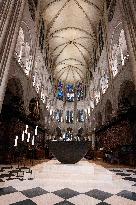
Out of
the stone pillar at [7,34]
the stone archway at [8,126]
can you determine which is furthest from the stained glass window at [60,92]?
the stone pillar at [7,34]

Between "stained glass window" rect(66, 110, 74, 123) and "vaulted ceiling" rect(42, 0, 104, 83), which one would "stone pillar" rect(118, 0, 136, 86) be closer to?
"vaulted ceiling" rect(42, 0, 104, 83)

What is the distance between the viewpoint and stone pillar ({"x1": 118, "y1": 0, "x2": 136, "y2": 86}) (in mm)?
7844

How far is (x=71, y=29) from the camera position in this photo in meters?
21.2

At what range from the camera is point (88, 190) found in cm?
320

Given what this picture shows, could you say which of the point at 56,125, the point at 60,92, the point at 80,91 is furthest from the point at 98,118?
the point at 60,92

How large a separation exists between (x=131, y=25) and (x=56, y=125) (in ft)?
72.0

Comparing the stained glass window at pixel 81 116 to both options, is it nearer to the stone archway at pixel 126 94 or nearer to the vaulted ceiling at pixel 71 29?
the vaulted ceiling at pixel 71 29

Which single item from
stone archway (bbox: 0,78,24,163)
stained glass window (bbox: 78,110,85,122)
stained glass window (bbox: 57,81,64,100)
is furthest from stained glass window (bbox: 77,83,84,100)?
stone archway (bbox: 0,78,24,163)

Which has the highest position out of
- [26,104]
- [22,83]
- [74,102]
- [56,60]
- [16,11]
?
[56,60]

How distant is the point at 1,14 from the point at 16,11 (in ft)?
3.88

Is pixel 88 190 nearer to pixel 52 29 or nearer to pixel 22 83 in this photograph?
pixel 22 83

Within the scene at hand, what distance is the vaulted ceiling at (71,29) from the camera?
1756 centimetres

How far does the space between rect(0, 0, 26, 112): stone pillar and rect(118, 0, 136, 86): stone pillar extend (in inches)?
197

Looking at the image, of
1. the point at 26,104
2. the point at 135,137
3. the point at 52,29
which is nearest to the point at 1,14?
the point at 26,104
